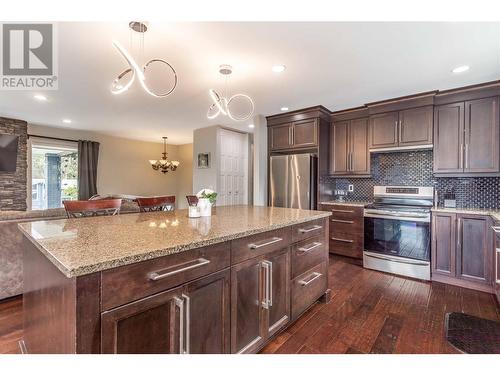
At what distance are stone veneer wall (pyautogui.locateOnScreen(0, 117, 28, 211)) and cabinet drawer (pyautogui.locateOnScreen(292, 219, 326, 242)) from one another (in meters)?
6.07

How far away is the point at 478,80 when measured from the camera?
282cm

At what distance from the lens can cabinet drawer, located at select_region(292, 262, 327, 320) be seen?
6.30 feet

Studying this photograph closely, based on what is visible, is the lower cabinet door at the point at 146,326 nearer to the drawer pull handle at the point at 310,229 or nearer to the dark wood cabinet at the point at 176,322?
the dark wood cabinet at the point at 176,322

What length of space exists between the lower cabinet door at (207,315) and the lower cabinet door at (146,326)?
0.05 m

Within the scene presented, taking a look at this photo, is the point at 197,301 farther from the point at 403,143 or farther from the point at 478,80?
the point at 478,80

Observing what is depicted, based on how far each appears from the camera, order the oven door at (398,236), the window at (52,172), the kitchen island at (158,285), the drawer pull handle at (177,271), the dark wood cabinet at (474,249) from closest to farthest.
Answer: the kitchen island at (158,285), the drawer pull handle at (177,271), the dark wood cabinet at (474,249), the oven door at (398,236), the window at (52,172)

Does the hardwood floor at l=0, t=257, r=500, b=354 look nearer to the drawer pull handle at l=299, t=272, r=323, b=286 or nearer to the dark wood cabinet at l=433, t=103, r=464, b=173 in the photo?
the drawer pull handle at l=299, t=272, r=323, b=286

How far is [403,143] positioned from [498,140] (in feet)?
3.09

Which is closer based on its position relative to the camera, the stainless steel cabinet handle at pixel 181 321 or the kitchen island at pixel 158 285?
the kitchen island at pixel 158 285

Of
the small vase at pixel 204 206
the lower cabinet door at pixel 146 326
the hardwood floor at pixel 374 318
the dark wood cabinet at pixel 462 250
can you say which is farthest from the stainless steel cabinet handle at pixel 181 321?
the dark wood cabinet at pixel 462 250

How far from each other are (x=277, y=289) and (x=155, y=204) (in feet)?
4.90

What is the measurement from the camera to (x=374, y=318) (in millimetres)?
2137

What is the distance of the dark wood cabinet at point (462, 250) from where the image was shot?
266 cm
